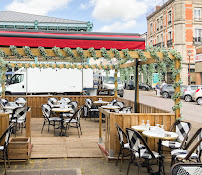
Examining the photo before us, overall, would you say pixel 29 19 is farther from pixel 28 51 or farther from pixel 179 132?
pixel 179 132

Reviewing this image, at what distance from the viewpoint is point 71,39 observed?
6.89 metres

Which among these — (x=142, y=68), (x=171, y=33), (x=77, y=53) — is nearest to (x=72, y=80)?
(x=142, y=68)

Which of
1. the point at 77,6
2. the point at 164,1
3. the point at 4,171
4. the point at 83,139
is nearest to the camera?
the point at 4,171

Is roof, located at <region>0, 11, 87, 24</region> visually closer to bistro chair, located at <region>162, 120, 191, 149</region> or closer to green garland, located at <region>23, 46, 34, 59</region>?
green garland, located at <region>23, 46, 34, 59</region>

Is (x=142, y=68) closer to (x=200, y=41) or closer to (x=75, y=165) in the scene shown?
(x=75, y=165)

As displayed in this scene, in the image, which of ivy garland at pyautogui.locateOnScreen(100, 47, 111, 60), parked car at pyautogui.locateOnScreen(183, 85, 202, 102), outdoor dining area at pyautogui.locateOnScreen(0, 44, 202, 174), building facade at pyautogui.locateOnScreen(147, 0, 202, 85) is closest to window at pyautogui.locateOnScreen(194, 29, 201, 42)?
building facade at pyautogui.locateOnScreen(147, 0, 202, 85)

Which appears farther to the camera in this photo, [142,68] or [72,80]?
[72,80]

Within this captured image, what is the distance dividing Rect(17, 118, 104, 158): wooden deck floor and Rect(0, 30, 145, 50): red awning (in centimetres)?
268

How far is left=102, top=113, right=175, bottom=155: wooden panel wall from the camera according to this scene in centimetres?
655

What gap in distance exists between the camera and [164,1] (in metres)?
44.3

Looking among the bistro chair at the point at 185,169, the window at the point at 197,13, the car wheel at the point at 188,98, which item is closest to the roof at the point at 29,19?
the car wheel at the point at 188,98

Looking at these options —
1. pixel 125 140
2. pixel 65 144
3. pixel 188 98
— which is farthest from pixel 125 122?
pixel 188 98

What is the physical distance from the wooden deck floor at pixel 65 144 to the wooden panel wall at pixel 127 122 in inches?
26.0

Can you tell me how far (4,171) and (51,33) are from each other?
3.29m
